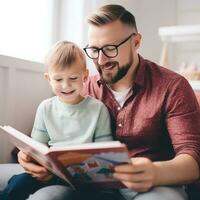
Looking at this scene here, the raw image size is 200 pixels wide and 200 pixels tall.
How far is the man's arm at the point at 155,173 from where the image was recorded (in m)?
0.93

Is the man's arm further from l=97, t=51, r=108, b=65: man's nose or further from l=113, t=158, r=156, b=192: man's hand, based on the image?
l=97, t=51, r=108, b=65: man's nose

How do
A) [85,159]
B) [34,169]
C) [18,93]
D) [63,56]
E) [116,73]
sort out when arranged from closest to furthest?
[85,159] < [34,169] < [63,56] < [116,73] < [18,93]

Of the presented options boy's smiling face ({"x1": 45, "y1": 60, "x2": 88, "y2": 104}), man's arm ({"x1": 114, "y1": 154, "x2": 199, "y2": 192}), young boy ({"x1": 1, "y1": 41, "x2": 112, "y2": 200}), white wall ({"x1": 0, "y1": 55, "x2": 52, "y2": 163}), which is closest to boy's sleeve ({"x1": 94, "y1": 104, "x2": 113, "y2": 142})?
young boy ({"x1": 1, "y1": 41, "x2": 112, "y2": 200})

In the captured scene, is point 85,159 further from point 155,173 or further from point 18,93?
point 18,93

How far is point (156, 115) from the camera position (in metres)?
1.26

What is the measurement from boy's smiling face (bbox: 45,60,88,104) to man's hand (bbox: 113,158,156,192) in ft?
1.23

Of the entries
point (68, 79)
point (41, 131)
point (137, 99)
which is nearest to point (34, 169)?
point (41, 131)

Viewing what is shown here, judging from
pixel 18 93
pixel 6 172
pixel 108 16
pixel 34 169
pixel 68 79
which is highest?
pixel 108 16

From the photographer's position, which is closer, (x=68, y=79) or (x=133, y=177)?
(x=133, y=177)

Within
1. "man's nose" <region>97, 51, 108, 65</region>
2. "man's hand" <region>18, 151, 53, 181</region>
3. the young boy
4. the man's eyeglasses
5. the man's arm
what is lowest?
"man's hand" <region>18, 151, 53, 181</region>

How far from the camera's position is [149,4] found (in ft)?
8.46

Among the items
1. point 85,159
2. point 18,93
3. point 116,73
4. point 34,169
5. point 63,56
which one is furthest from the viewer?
point 18,93

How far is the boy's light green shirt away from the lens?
125 centimetres

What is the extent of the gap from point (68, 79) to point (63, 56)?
78 mm
